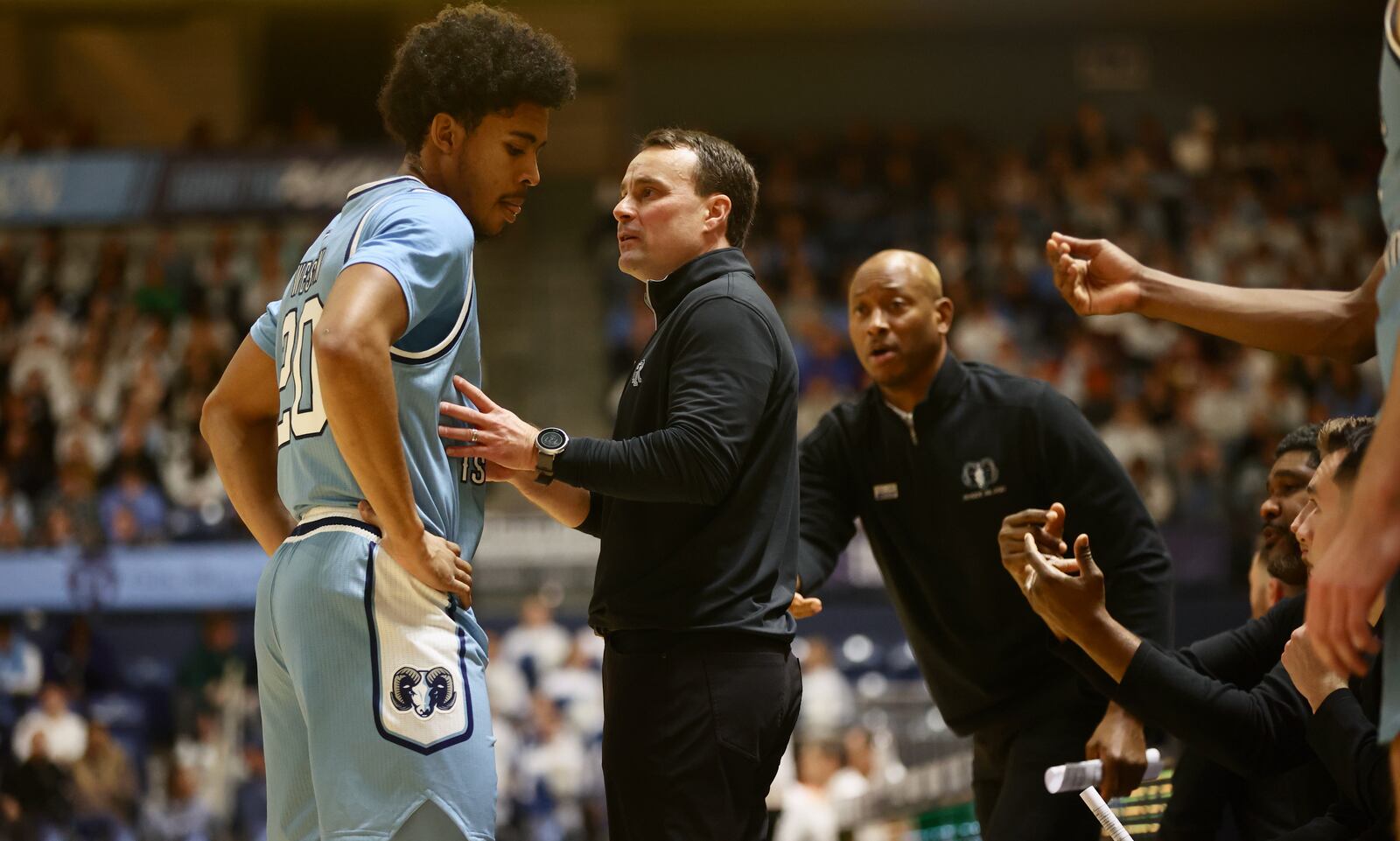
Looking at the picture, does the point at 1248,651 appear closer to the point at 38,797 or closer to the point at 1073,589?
the point at 1073,589

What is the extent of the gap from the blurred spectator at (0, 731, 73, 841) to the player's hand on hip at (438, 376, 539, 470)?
888 centimetres

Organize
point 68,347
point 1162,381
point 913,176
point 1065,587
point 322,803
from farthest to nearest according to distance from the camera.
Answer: point 913,176, point 68,347, point 1162,381, point 1065,587, point 322,803

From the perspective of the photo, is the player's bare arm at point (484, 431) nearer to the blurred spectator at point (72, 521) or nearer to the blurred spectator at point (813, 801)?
the blurred spectator at point (813, 801)

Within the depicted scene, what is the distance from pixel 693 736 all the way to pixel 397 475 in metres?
0.92

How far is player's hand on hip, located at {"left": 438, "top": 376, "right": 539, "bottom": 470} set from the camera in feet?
10.3

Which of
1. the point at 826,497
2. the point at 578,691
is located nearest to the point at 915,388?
the point at 826,497

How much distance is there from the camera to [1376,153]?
18.9 metres

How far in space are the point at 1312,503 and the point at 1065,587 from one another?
57cm

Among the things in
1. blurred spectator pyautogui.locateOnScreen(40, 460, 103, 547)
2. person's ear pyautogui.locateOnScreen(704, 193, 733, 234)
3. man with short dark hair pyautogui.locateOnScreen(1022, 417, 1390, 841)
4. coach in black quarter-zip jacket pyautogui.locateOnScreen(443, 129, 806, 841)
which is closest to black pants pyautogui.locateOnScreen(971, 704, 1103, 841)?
man with short dark hair pyautogui.locateOnScreen(1022, 417, 1390, 841)

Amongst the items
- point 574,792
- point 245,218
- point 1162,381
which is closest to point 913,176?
point 1162,381

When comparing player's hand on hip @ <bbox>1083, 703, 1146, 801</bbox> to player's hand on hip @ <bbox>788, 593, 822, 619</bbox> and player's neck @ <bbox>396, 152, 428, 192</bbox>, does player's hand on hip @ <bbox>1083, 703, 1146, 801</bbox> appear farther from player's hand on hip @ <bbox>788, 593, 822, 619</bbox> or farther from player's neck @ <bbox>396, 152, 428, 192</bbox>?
player's neck @ <bbox>396, 152, 428, 192</bbox>

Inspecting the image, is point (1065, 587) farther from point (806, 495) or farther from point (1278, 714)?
point (806, 495)

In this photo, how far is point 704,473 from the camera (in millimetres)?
3229

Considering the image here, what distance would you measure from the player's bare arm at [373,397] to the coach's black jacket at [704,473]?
0.43 m
